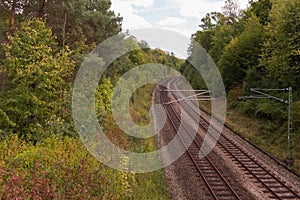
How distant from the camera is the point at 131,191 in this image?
12.1 metres

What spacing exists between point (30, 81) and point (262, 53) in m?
23.0

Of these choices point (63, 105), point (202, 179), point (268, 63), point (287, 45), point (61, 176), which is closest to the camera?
point (61, 176)

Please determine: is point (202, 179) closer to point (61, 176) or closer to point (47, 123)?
point (47, 123)

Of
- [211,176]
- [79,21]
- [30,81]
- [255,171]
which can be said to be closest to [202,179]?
[211,176]

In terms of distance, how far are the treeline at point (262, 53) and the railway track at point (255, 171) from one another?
452cm

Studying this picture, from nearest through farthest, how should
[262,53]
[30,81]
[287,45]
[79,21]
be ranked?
[30,81]
[79,21]
[287,45]
[262,53]

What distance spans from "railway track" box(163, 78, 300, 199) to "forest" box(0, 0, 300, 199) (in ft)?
6.60

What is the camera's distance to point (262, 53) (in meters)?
29.8

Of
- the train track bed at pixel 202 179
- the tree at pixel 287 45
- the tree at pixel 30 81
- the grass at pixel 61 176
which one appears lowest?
the train track bed at pixel 202 179

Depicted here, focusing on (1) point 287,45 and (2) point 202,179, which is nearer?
(2) point 202,179

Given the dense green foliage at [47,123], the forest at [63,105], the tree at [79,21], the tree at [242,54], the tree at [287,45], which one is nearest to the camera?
the dense green foliage at [47,123]

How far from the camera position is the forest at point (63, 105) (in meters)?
9.52

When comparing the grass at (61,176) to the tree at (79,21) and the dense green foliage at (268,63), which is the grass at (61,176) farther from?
the dense green foliage at (268,63)

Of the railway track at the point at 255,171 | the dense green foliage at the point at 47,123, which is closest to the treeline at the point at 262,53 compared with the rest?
the railway track at the point at 255,171
